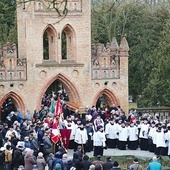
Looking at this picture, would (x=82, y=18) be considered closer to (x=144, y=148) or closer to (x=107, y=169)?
(x=144, y=148)

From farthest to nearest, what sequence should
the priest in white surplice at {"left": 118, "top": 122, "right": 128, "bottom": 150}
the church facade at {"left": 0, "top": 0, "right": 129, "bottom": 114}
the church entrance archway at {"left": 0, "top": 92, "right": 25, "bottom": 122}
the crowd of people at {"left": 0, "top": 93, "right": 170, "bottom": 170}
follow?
the church facade at {"left": 0, "top": 0, "right": 129, "bottom": 114}, the church entrance archway at {"left": 0, "top": 92, "right": 25, "bottom": 122}, the priest in white surplice at {"left": 118, "top": 122, "right": 128, "bottom": 150}, the crowd of people at {"left": 0, "top": 93, "right": 170, "bottom": 170}

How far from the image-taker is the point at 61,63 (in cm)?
3164

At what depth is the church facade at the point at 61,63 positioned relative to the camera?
30.8m

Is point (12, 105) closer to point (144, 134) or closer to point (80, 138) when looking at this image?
point (80, 138)

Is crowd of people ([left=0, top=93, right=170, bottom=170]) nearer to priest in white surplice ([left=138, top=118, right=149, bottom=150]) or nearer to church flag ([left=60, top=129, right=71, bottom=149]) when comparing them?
priest in white surplice ([left=138, top=118, right=149, bottom=150])

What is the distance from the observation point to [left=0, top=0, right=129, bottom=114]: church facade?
3077cm

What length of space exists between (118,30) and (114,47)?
51.0ft

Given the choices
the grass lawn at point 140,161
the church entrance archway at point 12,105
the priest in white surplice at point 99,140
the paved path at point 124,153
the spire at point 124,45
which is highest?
the spire at point 124,45

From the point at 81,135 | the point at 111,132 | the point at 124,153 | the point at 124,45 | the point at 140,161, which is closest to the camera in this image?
the point at 140,161

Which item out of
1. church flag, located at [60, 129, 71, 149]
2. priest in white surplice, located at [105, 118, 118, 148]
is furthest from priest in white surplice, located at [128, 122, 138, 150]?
church flag, located at [60, 129, 71, 149]

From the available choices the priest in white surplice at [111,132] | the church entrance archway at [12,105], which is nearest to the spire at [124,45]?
the church entrance archway at [12,105]

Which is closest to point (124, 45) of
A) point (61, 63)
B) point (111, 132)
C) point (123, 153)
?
point (61, 63)

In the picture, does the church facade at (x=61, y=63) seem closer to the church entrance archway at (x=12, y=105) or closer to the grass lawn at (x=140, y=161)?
the church entrance archway at (x=12, y=105)

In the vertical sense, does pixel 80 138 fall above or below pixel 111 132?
below
